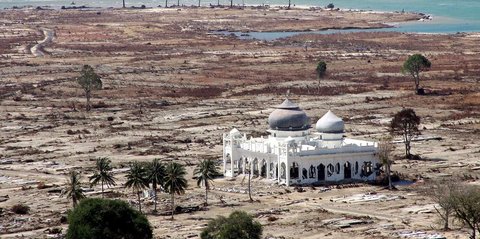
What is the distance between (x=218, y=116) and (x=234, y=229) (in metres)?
61.5

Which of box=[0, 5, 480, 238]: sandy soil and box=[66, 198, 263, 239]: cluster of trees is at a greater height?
box=[66, 198, 263, 239]: cluster of trees

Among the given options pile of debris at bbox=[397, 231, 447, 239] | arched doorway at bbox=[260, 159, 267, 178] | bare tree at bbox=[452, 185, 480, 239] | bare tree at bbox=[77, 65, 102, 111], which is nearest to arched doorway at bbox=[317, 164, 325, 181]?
arched doorway at bbox=[260, 159, 267, 178]

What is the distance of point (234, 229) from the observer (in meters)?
53.4

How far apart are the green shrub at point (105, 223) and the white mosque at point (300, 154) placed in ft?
76.0

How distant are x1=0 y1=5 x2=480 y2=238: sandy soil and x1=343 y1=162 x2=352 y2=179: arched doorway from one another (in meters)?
3.16

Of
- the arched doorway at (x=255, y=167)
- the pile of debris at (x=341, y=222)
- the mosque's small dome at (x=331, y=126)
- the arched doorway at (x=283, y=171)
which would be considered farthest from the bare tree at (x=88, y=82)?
the pile of debris at (x=341, y=222)

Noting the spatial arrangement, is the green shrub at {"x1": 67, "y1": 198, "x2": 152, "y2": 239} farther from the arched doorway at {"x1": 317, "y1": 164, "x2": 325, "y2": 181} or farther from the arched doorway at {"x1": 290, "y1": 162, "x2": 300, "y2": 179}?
the arched doorway at {"x1": 317, "y1": 164, "x2": 325, "y2": 181}

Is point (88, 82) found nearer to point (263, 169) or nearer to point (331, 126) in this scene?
point (263, 169)

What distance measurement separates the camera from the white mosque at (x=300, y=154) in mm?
77312

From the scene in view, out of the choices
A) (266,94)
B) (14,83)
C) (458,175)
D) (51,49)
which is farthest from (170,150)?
(51,49)

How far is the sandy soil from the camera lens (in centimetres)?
6688

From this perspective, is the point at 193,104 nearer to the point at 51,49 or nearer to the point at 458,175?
the point at 458,175

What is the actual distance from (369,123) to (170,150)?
2270 centimetres

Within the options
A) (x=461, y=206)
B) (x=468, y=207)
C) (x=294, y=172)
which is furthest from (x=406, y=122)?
(x=468, y=207)
